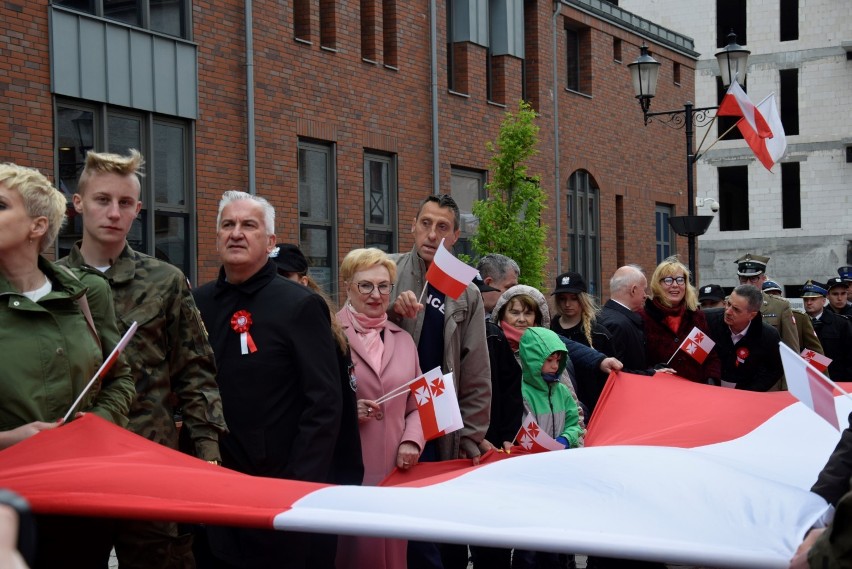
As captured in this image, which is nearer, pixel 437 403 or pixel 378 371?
pixel 437 403

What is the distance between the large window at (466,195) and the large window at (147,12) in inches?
301

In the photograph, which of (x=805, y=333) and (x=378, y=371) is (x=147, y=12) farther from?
(x=378, y=371)

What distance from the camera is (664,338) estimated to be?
9.87 meters

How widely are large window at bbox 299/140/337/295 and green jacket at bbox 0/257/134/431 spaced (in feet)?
49.7

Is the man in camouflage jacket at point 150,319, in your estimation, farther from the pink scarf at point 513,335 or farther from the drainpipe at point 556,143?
the drainpipe at point 556,143

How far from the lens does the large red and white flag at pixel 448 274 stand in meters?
6.59

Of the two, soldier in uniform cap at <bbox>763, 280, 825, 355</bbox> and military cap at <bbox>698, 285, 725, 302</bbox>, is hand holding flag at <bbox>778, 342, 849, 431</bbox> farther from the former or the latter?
soldier in uniform cap at <bbox>763, 280, 825, 355</bbox>

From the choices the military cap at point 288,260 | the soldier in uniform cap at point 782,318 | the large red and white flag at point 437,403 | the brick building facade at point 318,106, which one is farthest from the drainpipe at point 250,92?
the large red and white flag at point 437,403

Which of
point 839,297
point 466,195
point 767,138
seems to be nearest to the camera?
point 839,297

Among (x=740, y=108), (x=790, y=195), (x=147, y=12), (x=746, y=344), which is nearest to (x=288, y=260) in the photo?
(x=746, y=344)

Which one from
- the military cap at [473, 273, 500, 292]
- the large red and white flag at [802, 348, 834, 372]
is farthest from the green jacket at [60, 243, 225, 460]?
the large red and white flag at [802, 348, 834, 372]

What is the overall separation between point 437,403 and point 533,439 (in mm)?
1280

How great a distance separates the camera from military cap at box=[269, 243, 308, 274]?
6.54 metres

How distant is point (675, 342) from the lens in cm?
982
